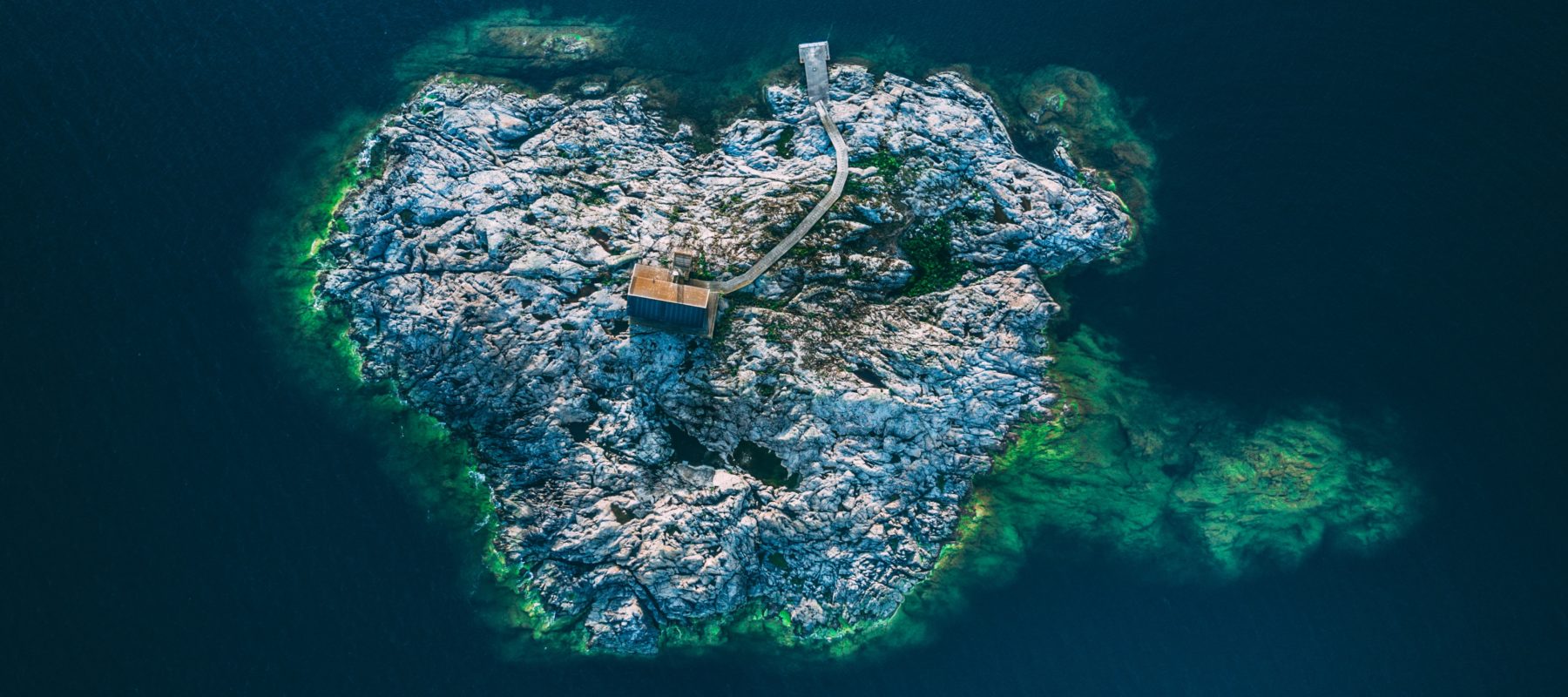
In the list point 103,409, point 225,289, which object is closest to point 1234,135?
point 225,289

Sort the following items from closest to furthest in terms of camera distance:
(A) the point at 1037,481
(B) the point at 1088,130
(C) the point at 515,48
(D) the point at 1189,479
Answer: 1. (A) the point at 1037,481
2. (D) the point at 1189,479
3. (B) the point at 1088,130
4. (C) the point at 515,48

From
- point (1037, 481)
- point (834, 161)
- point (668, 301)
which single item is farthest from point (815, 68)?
point (1037, 481)

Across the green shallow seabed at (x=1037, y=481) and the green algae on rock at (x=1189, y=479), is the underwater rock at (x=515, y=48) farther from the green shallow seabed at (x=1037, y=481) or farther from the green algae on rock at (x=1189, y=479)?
the green algae on rock at (x=1189, y=479)

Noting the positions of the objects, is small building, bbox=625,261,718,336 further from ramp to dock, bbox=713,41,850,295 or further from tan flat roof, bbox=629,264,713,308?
ramp to dock, bbox=713,41,850,295

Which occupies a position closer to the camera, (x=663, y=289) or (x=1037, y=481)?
(x=663, y=289)

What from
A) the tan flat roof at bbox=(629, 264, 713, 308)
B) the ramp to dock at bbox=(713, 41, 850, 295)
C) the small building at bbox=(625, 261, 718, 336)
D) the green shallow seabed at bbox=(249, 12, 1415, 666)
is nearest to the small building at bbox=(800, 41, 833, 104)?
the ramp to dock at bbox=(713, 41, 850, 295)

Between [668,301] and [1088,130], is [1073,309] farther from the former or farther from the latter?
[668,301]

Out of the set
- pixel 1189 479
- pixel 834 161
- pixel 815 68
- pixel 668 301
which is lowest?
pixel 1189 479

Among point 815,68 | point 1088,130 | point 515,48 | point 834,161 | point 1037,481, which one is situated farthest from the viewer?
point 515,48
